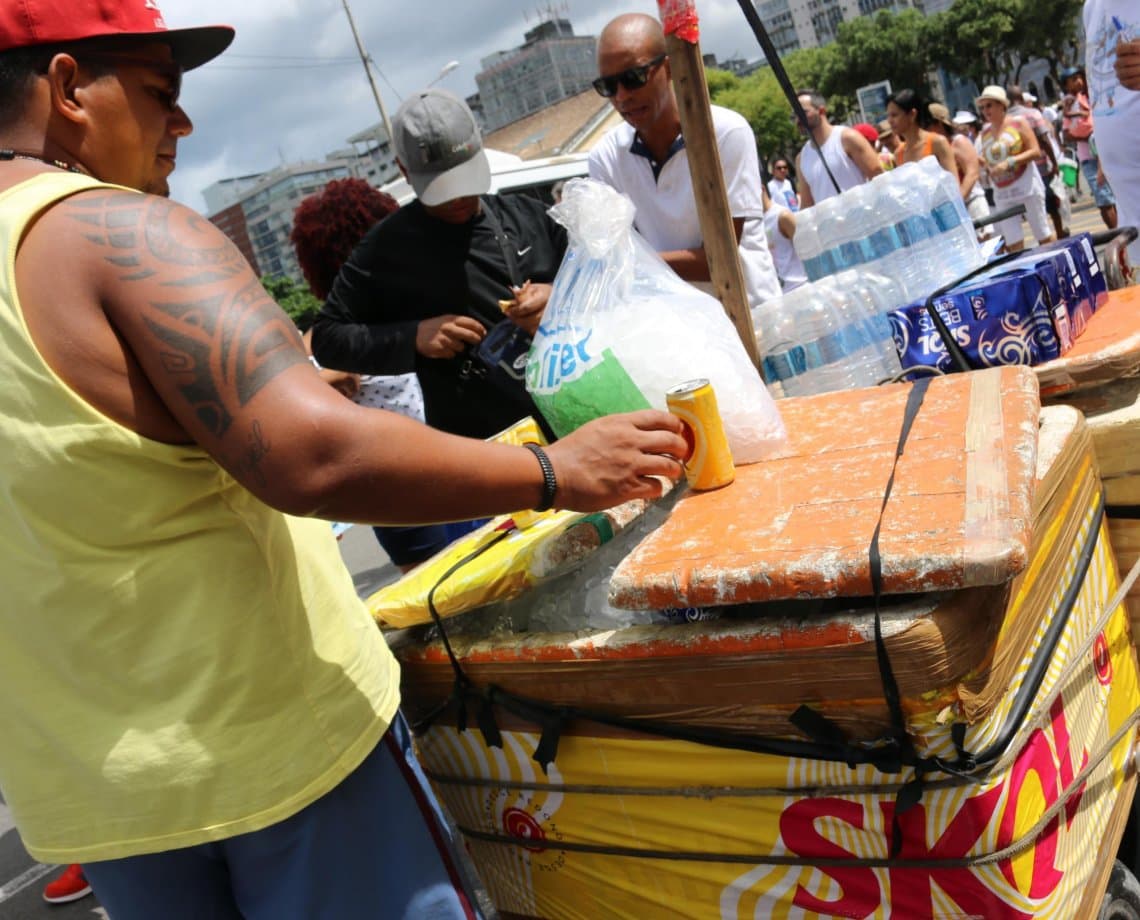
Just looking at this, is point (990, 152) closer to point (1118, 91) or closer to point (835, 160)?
point (835, 160)

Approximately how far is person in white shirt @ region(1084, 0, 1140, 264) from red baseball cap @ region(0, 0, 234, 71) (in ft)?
9.37

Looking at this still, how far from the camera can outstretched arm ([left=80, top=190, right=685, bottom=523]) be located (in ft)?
3.68

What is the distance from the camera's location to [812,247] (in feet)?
10.7

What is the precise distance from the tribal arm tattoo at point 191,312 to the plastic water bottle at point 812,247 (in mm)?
2377

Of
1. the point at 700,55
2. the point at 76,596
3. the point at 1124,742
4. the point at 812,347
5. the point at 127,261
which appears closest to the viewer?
the point at 127,261

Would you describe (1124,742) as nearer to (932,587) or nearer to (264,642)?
(932,587)

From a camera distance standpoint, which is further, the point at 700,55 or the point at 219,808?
the point at 700,55

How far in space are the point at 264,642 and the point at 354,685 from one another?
172mm

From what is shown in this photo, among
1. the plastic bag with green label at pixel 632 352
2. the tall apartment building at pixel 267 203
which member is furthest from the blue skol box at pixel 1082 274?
the tall apartment building at pixel 267 203

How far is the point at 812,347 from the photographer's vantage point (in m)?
2.64

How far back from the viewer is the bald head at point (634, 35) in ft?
9.45

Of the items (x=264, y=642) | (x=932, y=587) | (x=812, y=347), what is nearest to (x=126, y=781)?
(x=264, y=642)

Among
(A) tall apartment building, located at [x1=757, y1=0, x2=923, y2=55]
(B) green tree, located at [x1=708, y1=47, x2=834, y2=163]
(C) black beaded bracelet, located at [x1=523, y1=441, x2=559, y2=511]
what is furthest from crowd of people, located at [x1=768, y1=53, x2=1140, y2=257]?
(A) tall apartment building, located at [x1=757, y1=0, x2=923, y2=55]

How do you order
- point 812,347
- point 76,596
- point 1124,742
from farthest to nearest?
point 812,347 < point 1124,742 < point 76,596
